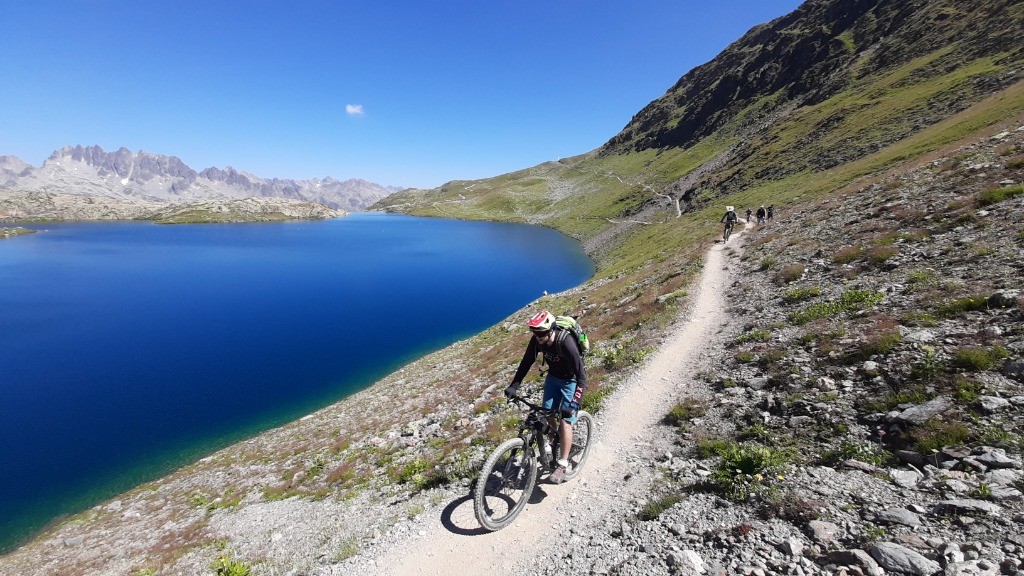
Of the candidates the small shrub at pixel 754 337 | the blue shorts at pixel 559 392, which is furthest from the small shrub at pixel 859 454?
the small shrub at pixel 754 337

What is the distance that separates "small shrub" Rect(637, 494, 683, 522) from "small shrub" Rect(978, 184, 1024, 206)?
22648 mm

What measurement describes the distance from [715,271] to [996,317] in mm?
19229

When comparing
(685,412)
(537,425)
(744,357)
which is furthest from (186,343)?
(744,357)

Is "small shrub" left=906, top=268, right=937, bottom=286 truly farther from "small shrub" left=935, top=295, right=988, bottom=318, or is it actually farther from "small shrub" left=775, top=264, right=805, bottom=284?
"small shrub" left=775, top=264, right=805, bottom=284

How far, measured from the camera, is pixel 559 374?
9.44 metres

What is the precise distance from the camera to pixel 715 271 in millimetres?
29516

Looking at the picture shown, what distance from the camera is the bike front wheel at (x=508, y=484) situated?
892 cm

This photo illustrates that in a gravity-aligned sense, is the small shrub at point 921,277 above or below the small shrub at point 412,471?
above

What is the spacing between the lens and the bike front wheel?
8922 millimetres

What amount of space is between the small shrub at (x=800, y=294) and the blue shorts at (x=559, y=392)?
47.9 ft

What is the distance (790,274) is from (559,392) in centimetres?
1848

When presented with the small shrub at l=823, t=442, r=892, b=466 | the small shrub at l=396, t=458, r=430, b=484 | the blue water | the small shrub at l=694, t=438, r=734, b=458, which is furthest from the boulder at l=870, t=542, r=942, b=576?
the blue water

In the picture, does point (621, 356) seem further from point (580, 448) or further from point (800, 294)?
point (800, 294)

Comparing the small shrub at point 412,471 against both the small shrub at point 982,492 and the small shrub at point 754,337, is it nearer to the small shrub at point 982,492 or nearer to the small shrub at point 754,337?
the small shrub at point 982,492
